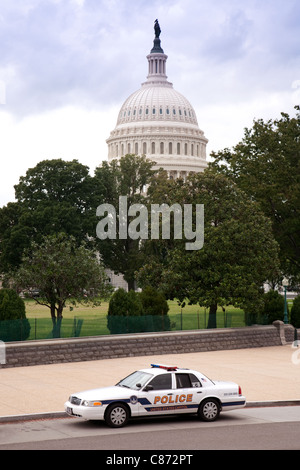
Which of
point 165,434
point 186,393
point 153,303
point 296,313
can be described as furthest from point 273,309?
point 165,434

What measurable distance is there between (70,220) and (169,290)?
38.0 metres

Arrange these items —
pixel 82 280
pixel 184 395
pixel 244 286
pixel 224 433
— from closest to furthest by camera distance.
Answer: pixel 224 433 → pixel 184 395 → pixel 244 286 → pixel 82 280

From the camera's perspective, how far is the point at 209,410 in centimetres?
1941

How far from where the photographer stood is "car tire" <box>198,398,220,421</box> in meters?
→ 19.3

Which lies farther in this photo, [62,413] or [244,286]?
[244,286]

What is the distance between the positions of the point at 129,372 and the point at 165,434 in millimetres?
11342

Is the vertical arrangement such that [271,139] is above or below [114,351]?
above

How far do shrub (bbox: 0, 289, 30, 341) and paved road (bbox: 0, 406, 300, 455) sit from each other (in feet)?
41.7

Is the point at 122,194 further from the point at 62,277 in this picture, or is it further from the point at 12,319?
the point at 12,319

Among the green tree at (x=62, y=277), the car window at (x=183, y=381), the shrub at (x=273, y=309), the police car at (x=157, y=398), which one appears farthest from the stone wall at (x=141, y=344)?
the car window at (x=183, y=381)

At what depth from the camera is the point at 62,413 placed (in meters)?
20.3

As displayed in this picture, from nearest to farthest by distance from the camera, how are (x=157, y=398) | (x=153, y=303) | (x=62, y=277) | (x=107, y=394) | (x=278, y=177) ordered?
(x=107, y=394) < (x=157, y=398) < (x=153, y=303) < (x=62, y=277) < (x=278, y=177)
